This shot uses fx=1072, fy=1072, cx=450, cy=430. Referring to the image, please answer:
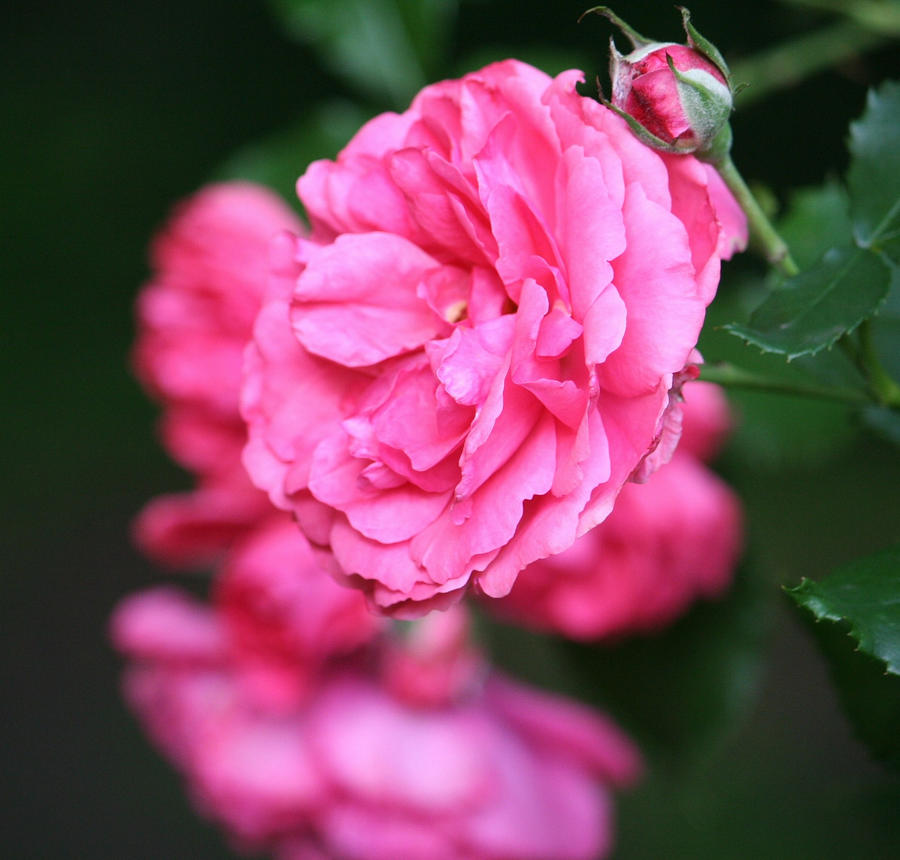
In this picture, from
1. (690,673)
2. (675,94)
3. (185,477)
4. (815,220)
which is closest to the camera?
(675,94)

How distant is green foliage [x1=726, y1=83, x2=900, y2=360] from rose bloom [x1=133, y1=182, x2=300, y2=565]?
10.8 inches

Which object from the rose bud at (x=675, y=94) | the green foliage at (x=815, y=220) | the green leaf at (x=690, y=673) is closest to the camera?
the rose bud at (x=675, y=94)

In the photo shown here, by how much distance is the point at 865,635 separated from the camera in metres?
0.26

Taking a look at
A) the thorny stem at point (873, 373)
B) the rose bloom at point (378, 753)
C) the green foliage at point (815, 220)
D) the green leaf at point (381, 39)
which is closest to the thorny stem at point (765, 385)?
the thorny stem at point (873, 373)

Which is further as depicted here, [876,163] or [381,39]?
[381,39]

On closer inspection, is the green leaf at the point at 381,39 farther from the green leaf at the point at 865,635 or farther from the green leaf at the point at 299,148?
the green leaf at the point at 865,635

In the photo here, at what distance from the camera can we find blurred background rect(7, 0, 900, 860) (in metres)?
0.60

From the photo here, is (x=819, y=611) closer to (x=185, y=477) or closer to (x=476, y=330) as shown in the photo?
(x=476, y=330)

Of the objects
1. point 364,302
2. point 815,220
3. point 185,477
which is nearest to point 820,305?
point 364,302

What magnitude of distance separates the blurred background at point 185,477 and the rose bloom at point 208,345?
13 centimetres

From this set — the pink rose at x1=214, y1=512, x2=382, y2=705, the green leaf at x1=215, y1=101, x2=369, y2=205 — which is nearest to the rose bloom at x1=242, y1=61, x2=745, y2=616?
the pink rose at x1=214, y1=512, x2=382, y2=705

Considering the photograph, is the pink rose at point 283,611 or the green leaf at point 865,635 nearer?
the green leaf at point 865,635

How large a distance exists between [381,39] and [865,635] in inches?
20.0

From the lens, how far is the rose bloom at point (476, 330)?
0.25m
